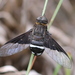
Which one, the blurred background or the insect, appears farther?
the blurred background

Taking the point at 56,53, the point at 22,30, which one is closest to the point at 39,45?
the point at 56,53

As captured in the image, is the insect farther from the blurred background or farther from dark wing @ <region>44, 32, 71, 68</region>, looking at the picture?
the blurred background

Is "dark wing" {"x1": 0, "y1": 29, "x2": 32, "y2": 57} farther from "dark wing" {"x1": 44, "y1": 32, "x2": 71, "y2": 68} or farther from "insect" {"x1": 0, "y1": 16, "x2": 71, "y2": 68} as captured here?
"dark wing" {"x1": 44, "y1": 32, "x2": 71, "y2": 68}

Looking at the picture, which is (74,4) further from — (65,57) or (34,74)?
(65,57)

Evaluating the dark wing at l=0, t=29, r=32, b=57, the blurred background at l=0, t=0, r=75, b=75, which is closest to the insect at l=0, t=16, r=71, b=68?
the dark wing at l=0, t=29, r=32, b=57

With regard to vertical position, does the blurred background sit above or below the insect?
above

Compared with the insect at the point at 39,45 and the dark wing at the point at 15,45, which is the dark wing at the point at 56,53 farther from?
the dark wing at the point at 15,45

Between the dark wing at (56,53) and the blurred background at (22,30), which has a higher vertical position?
the blurred background at (22,30)

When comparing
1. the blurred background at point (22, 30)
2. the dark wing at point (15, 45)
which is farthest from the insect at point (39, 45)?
the blurred background at point (22, 30)

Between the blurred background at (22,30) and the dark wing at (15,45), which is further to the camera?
the blurred background at (22,30)
